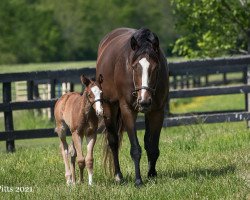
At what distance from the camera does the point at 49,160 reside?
1177 centimetres

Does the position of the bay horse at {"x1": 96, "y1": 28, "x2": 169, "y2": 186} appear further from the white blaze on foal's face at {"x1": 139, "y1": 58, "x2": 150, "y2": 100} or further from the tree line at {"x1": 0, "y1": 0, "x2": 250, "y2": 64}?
the tree line at {"x1": 0, "y1": 0, "x2": 250, "y2": 64}

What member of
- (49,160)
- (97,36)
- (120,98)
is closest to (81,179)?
(120,98)

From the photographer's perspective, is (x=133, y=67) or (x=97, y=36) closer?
(x=133, y=67)

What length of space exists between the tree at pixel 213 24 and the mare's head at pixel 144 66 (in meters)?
9.05

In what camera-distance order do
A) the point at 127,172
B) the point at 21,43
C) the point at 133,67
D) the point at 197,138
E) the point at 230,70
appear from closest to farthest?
1. the point at 133,67
2. the point at 127,172
3. the point at 197,138
4. the point at 230,70
5. the point at 21,43

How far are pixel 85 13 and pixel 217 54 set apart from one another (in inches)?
3662

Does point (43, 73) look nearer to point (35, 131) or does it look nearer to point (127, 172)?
point (35, 131)

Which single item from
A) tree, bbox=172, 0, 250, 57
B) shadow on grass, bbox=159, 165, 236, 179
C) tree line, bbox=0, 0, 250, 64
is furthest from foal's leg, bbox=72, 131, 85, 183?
tree line, bbox=0, 0, 250, 64

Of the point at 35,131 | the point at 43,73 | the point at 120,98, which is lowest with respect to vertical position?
the point at 35,131

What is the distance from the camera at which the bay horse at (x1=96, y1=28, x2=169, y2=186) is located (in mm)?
9227

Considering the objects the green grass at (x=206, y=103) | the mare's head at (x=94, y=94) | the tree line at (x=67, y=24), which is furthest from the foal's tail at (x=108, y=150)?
the tree line at (x=67, y=24)

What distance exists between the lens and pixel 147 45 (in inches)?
369

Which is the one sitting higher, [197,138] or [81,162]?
[81,162]

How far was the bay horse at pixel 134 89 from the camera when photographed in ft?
30.3
